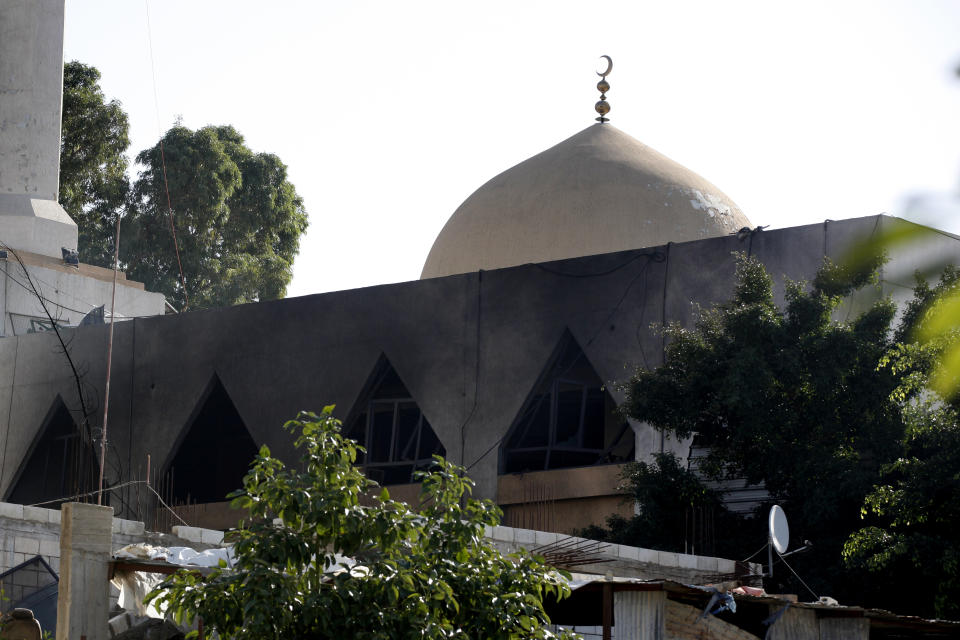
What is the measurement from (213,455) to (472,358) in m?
6.41

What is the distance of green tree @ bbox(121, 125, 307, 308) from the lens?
33.0m

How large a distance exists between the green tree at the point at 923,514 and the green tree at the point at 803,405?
0.32 meters

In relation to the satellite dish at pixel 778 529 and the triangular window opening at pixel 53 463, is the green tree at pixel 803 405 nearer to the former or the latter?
the satellite dish at pixel 778 529

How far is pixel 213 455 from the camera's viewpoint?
73.7 feet

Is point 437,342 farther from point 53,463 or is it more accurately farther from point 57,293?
point 57,293

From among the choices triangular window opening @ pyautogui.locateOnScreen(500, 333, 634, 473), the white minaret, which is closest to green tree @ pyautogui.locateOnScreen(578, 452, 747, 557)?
triangular window opening @ pyautogui.locateOnScreen(500, 333, 634, 473)

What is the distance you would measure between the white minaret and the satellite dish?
16.6 metres

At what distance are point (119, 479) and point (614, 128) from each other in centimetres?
994

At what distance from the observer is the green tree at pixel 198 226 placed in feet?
108

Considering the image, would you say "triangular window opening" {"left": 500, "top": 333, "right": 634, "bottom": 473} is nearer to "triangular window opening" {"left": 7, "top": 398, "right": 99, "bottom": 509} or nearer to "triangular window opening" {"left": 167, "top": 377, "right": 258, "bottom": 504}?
"triangular window opening" {"left": 167, "top": 377, "right": 258, "bottom": 504}

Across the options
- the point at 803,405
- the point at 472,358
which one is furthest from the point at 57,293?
the point at 803,405

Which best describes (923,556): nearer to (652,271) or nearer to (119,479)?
→ (652,271)

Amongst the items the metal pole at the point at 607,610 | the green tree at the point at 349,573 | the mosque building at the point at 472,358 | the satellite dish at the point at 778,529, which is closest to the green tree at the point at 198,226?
the mosque building at the point at 472,358

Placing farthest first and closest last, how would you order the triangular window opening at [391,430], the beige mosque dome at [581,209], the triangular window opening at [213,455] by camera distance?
1. the triangular window opening at [213,455]
2. the beige mosque dome at [581,209]
3. the triangular window opening at [391,430]
